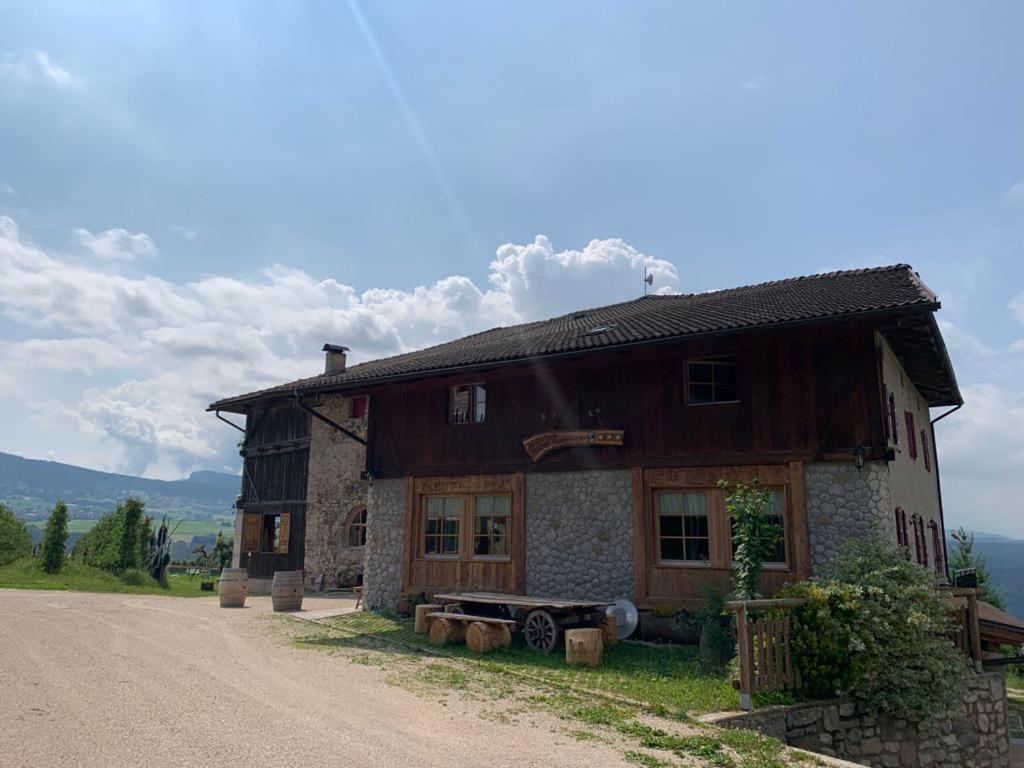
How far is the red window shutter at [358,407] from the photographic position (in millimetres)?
22500

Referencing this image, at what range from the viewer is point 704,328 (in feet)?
37.7

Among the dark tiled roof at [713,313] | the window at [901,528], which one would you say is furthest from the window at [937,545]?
the dark tiled roof at [713,313]

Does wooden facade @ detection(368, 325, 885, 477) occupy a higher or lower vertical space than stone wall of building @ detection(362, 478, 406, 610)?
higher

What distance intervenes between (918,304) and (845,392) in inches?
70.3

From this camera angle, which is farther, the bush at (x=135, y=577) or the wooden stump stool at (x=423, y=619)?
the bush at (x=135, y=577)

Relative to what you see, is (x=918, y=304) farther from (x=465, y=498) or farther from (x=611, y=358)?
(x=465, y=498)

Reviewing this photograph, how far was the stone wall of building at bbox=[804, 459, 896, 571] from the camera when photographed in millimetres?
10742

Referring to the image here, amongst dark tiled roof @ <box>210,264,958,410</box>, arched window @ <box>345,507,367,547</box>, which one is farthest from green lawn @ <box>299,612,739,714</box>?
arched window @ <box>345,507,367,547</box>

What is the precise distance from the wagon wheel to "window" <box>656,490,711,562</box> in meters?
2.36

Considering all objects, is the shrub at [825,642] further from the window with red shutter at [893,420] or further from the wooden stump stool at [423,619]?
the wooden stump stool at [423,619]

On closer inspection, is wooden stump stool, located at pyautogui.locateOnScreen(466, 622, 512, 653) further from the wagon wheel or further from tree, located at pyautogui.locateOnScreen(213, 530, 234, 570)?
tree, located at pyautogui.locateOnScreen(213, 530, 234, 570)

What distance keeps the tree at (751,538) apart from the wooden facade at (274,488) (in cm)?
1616

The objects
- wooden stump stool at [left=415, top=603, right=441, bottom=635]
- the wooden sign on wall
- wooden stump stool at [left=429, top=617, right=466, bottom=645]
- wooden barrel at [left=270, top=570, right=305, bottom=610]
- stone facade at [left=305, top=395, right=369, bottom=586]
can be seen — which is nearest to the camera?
wooden stump stool at [left=429, top=617, right=466, bottom=645]

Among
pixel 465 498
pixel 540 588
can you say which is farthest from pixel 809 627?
pixel 465 498
